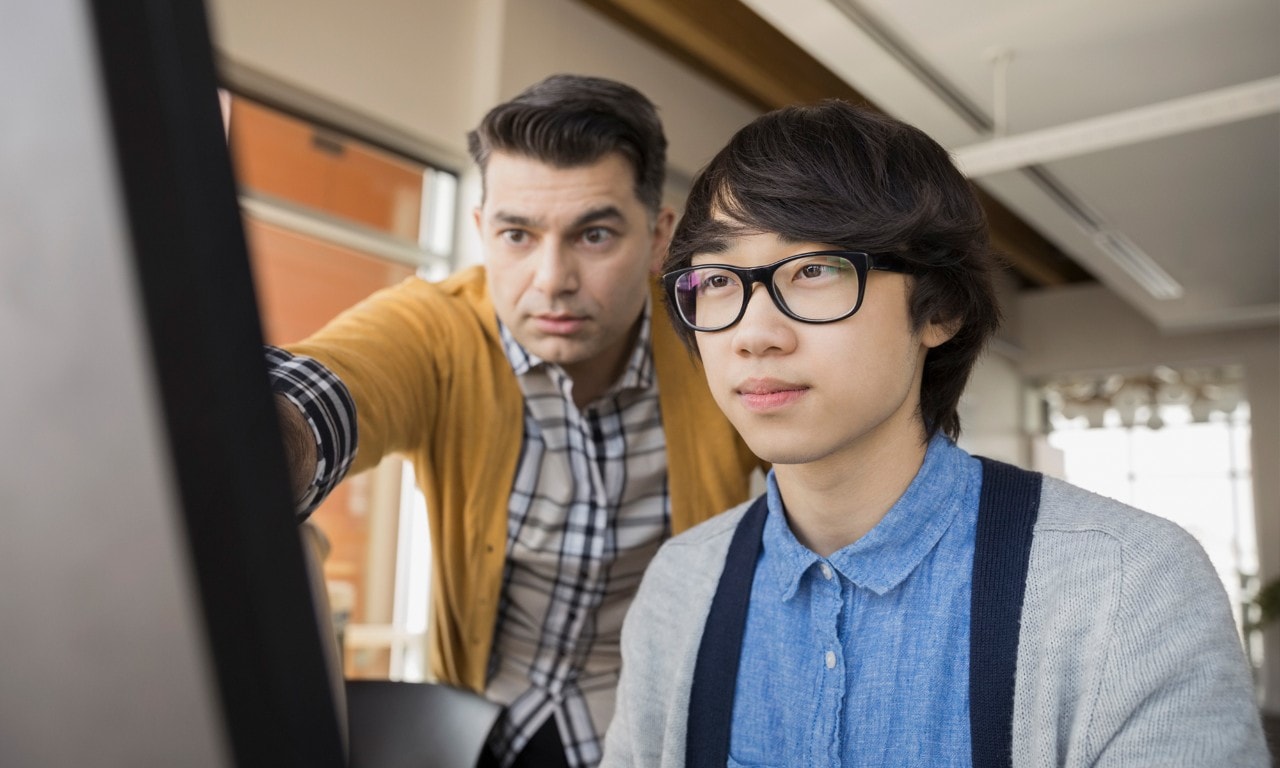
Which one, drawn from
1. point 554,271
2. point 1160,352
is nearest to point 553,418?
point 554,271

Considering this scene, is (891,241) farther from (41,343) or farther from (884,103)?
(884,103)

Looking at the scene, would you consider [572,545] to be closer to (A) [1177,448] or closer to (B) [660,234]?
(B) [660,234]

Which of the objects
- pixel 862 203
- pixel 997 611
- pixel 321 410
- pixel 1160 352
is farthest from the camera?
pixel 1160 352

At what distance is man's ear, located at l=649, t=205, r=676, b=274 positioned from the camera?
5.56ft

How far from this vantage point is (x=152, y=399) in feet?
0.64

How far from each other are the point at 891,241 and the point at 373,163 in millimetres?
4185

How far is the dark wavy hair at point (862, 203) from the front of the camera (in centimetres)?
101

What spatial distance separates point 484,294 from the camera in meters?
1.72

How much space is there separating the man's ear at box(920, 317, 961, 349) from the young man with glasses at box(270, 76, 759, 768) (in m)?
0.55

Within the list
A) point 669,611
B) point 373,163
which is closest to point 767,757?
point 669,611

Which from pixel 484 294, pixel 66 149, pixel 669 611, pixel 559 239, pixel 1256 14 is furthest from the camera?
pixel 1256 14

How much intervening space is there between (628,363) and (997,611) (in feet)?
2.80

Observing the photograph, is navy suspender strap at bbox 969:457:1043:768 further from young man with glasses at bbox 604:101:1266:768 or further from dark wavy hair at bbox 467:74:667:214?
dark wavy hair at bbox 467:74:667:214

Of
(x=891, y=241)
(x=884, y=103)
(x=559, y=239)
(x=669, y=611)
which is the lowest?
(x=669, y=611)
